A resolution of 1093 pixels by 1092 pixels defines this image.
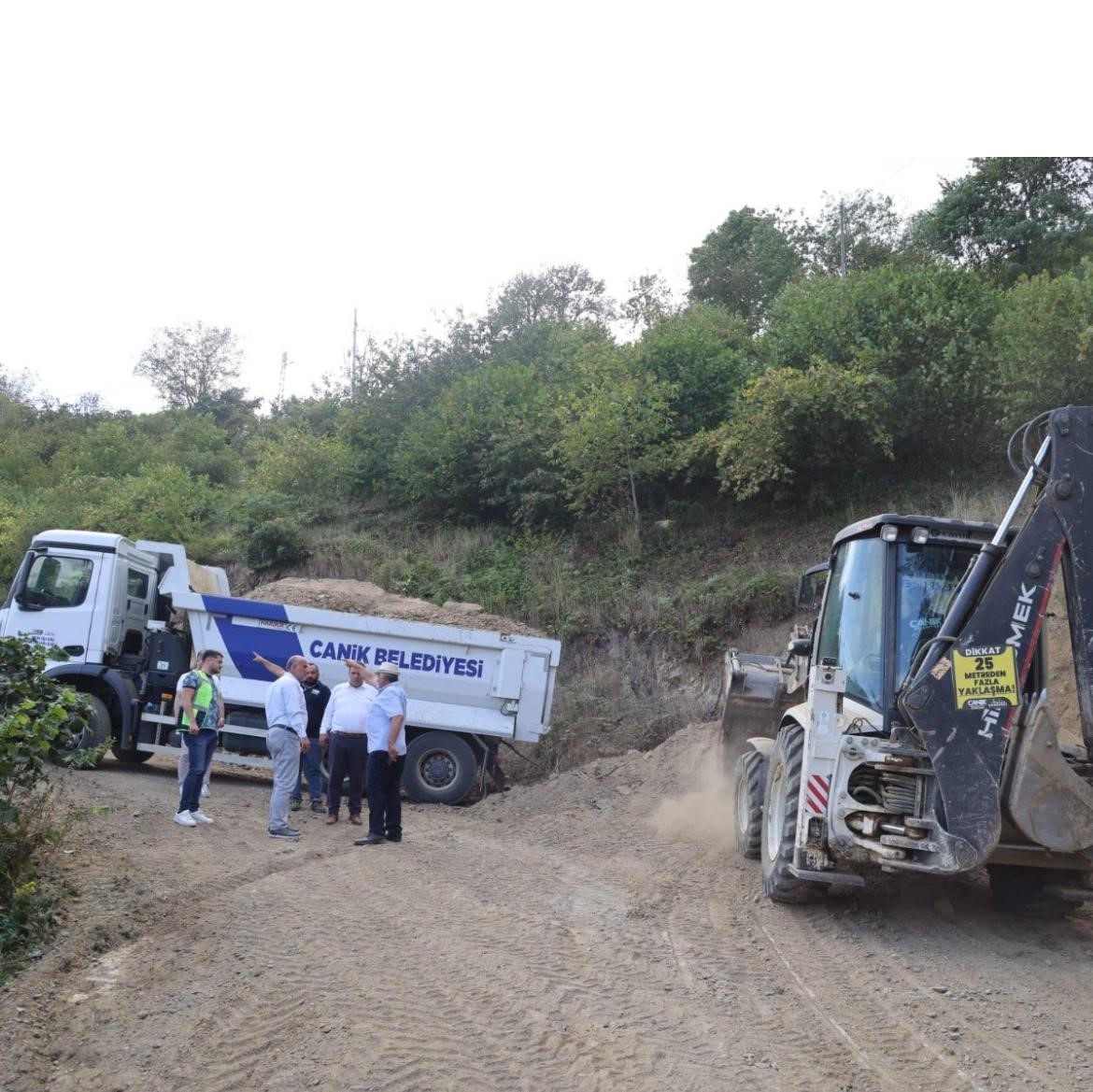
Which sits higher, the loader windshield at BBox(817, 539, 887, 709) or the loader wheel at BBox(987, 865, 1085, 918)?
the loader windshield at BBox(817, 539, 887, 709)

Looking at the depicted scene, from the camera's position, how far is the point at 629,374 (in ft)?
71.7

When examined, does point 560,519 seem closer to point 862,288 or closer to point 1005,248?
point 862,288

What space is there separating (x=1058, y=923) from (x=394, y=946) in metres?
4.66

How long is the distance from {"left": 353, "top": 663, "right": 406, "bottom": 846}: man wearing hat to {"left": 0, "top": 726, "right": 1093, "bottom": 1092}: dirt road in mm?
503

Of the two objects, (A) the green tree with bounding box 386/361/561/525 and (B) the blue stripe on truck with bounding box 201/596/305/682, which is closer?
(B) the blue stripe on truck with bounding box 201/596/305/682

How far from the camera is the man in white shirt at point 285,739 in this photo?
9789 mm

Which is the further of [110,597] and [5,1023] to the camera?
[110,597]

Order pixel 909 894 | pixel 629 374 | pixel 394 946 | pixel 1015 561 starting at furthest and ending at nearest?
pixel 629 374
pixel 909 894
pixel 1015 561
pixel 394 946

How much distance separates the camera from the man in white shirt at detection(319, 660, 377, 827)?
34.7 feet

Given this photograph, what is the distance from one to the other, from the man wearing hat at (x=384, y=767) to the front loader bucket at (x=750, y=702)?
3562mm

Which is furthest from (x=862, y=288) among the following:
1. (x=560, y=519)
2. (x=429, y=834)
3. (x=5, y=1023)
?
(x=5, y=1023)

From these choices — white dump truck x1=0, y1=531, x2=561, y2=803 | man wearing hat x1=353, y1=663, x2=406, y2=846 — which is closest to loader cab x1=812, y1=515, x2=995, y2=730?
man wearing hat x1=353, y1=663, x2=406, y2=846

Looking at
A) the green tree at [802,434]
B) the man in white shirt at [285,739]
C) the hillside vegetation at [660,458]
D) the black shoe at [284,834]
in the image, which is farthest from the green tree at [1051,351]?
the black shoe at [284,834]

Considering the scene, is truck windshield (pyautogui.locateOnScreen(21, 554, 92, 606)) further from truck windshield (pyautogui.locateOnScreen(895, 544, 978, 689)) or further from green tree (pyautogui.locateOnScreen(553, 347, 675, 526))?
truck windshield (pyautogui.locateOnScreen(895, 544, 978, 689))
